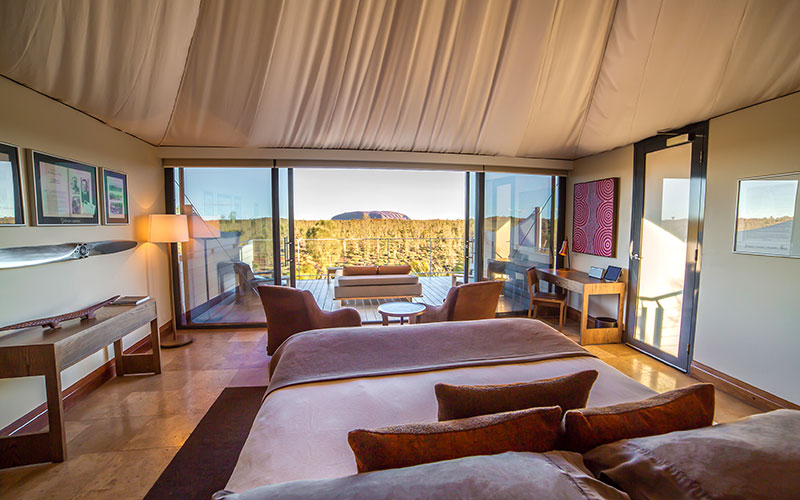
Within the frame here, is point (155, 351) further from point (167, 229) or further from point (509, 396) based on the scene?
point (509, 396)

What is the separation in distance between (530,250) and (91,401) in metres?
5.23

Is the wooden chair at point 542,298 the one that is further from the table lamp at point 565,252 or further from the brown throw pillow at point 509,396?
the brown throw pillow at point 509,396

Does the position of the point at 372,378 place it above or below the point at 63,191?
below

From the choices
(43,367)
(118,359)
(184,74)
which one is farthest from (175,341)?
(184,74)

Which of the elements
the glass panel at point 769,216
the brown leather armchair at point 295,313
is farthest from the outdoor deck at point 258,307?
the glass panel at point 769,216

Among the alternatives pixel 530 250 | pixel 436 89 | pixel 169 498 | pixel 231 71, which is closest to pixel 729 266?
pixel 530 250

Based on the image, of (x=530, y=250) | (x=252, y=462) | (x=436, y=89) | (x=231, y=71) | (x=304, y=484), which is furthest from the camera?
(x=530, y=250)

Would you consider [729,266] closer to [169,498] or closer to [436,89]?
[436,89]

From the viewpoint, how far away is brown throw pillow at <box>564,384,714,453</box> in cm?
100

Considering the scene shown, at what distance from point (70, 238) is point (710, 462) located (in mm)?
3984

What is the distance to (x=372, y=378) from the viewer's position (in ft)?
5.62

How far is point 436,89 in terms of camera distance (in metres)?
3.54

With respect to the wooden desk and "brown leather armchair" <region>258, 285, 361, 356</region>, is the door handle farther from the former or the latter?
"brown leather armchair" <region>258, 285, 361, 356</region>

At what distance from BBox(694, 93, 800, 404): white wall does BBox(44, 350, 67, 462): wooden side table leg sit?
494cm
